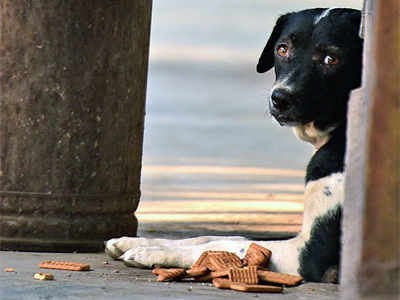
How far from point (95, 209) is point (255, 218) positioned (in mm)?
2321

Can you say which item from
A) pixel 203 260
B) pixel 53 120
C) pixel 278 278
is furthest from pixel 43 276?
pixel 53 120

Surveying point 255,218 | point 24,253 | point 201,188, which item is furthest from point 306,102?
point 201,188

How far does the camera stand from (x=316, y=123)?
4055 millimetres

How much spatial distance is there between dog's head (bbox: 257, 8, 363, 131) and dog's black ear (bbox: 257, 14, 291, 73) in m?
0.31

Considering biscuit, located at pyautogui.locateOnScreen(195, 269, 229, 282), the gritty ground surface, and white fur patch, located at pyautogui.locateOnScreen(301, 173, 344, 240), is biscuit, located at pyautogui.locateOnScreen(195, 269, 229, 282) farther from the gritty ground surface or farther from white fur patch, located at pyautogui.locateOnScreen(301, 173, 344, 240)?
white fur patch, located at pyautogui.locateOnScreen(301, 173, 344, 240)

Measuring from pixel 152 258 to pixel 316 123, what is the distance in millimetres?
825

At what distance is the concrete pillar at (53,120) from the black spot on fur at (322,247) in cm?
107

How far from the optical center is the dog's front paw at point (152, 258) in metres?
4.00

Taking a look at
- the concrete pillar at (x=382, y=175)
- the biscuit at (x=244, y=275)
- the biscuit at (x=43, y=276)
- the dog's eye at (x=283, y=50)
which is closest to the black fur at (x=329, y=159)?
the dog's eye at (x=283, y=50)

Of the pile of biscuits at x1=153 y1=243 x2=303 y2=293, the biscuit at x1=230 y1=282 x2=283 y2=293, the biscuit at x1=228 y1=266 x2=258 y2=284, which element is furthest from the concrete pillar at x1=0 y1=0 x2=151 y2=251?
the biscuit at x1=230 y1=282 x2=283 y2=293

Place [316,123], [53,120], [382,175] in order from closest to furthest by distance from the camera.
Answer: [382,175] → [316,123] → [53,120]

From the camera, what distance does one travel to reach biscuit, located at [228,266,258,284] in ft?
11.9

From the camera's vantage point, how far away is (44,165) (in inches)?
175

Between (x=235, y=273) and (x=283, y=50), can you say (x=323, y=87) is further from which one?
(x=235, y=273)
